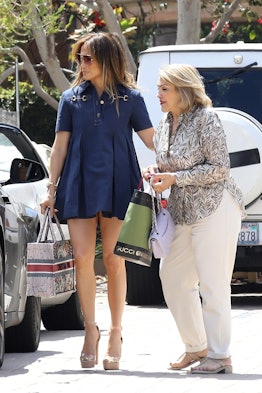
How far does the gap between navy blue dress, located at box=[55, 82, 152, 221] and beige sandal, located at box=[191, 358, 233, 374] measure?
38.5 inches

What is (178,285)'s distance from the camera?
26.6 feet

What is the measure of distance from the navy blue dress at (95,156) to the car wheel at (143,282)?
467cm

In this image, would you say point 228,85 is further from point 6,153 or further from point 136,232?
point 136,232

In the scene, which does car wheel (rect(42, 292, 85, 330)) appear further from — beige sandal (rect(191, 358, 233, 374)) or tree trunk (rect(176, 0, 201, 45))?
tree trunk (rect(176, 0, 201, 45))

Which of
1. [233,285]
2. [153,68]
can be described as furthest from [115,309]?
[233,285]

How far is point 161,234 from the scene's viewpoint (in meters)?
7.93

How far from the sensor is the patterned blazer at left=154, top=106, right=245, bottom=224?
7.98 meters

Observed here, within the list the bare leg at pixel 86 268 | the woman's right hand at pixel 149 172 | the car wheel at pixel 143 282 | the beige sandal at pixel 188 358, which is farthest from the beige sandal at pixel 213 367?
the car wheel at pixel 143 282

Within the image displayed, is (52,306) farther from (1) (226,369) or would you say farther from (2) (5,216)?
(1) (226,369)

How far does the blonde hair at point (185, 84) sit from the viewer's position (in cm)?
810

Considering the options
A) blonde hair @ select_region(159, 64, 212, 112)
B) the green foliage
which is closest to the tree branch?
the green foliage

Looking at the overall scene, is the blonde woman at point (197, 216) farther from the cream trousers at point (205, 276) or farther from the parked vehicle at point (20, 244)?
the parked vehicle at point (20, 244)

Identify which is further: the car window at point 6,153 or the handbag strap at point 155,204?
the car window at point 6,153

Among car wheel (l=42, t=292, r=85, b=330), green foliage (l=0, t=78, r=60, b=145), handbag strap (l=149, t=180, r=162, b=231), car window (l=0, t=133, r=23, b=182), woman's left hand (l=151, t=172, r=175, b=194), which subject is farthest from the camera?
green foliage (l=0, t=78, r=60, b=145)
